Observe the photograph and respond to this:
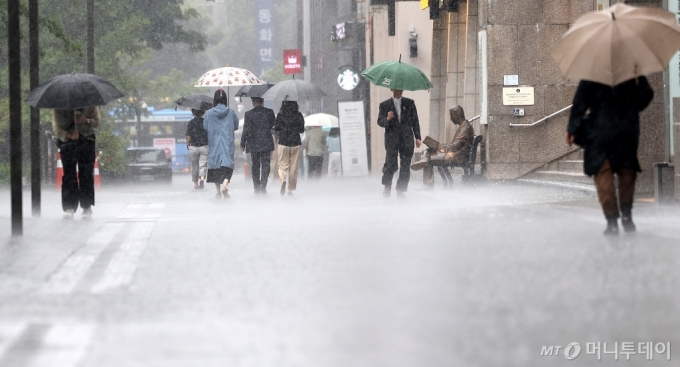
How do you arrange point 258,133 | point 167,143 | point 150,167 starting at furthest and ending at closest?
point 167,143, point 150,167, point 258,133

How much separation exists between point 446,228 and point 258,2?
102 meters

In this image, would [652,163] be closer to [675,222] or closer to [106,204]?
[675,222]

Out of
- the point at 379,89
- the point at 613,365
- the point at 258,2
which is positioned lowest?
the point at 613,365

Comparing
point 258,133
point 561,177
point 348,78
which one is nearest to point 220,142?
point 258,133

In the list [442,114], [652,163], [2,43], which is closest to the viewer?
[652,163]

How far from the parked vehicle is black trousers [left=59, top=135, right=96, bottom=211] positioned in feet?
101

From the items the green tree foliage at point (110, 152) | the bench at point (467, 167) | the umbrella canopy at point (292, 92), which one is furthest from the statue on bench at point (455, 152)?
the green tree foliage at point (110, 152)

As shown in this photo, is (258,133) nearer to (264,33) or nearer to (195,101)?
(195,101)

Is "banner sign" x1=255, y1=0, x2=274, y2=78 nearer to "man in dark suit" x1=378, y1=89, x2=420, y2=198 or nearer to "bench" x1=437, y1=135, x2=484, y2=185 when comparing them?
"bench" x1=437, y1=135, x2=484, y2=185

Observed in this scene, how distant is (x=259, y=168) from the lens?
69.1 feet

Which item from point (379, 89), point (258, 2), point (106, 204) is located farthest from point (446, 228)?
point (258, 2)

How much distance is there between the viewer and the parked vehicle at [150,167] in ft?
152

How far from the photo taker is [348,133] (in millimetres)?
32938

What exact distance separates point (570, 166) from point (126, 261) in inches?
526
